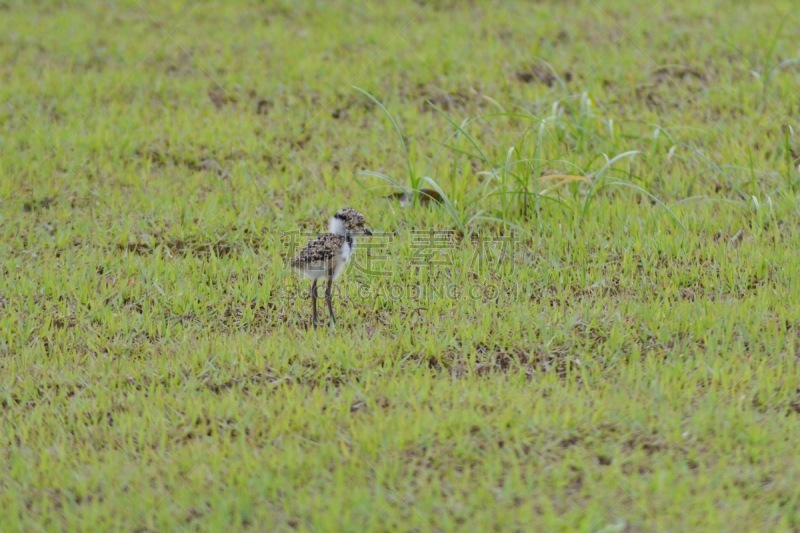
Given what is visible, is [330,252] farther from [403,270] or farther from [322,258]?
[403,270]

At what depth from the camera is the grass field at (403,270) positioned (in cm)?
437

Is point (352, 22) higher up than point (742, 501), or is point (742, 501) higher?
point (352, 22)

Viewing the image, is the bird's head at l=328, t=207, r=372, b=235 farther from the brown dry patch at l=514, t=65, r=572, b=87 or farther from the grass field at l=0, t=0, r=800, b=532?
the brown dry patch at l=514, t=65, r=572, b=87

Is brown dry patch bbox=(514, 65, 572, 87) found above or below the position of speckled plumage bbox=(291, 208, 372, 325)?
above

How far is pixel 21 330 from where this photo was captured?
5898 millimetres

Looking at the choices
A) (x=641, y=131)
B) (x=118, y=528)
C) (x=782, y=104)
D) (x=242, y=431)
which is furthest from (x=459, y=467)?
(x=782, y=104)

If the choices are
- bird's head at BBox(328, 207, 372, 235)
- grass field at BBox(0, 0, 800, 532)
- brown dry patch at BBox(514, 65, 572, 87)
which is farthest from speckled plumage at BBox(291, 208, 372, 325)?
brown dry patch at BBox(514, 65, 572, 87)

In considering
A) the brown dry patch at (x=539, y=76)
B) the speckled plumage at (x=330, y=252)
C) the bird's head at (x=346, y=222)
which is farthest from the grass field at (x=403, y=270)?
the bird's head at (x=346, y=222)

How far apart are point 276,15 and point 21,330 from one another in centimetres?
641

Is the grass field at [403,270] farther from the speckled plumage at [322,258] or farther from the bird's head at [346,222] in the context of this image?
the bird's head at [346,222]

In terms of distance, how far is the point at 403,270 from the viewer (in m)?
6.54

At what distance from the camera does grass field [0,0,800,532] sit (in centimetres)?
437

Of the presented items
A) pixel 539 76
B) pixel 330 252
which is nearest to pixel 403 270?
pixel 330 252

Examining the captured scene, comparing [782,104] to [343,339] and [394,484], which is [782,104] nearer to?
[343,339]
